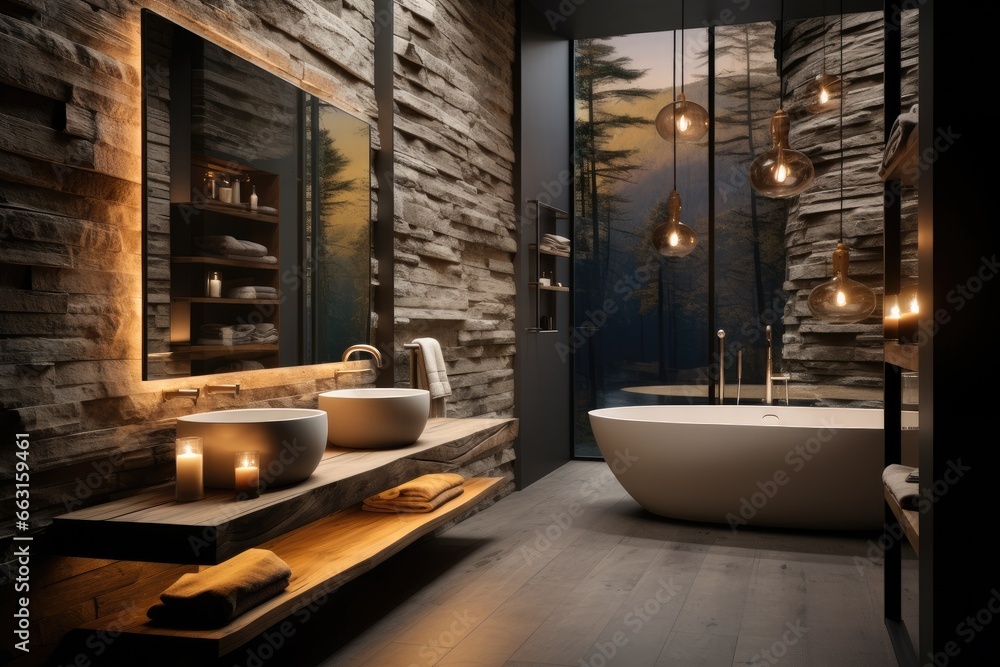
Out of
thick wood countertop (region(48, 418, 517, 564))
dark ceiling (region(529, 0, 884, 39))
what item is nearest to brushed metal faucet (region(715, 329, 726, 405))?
dark ceiling (region(529, 0, 884, 39))

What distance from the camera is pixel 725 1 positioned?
224 inches

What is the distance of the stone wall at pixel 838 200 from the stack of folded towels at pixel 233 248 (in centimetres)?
426

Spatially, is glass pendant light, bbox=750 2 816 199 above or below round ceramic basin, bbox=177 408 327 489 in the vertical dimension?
above

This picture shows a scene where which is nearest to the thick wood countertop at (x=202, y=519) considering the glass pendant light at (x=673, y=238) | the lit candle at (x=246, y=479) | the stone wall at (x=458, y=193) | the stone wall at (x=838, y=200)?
the lit candle at (x=246, y=479)

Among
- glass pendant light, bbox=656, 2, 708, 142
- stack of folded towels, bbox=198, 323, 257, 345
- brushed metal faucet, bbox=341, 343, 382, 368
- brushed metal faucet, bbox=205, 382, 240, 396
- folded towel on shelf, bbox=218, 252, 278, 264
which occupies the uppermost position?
glass pendant light, bbox=656, 2, 708, 142

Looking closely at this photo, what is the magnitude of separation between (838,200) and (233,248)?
4558 mm

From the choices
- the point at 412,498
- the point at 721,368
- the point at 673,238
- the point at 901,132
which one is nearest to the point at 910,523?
the point at 901,132

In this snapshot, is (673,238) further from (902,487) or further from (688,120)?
(902,487)

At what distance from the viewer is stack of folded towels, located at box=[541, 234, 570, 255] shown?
19.1 feet

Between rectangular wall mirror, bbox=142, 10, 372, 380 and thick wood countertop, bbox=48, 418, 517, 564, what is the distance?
1.46 ft

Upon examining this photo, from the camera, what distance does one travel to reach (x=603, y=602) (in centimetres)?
319

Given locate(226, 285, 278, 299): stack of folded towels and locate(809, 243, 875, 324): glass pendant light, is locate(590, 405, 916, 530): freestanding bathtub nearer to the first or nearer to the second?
locate(809, 243, 875, 324): glass pendant light
